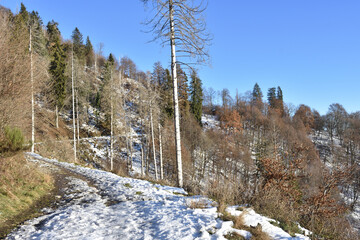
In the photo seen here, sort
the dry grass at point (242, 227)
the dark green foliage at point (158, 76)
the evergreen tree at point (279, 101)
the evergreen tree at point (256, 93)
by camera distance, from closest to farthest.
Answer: the dry grass at point (242, 227) < the dark green foliage at point (158, 76) < the evergreen tree at point (279, 101) < the evergreen tree at point (256, 93)

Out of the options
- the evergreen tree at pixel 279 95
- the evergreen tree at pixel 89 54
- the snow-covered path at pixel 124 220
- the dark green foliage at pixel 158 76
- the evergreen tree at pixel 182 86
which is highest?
the evergreen tree at pixel 89 54

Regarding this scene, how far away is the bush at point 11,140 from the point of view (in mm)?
6156

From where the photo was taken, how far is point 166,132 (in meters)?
26.1

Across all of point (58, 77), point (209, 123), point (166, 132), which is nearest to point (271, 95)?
point (209, 123)

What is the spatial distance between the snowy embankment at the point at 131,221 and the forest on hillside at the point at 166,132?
1.19m

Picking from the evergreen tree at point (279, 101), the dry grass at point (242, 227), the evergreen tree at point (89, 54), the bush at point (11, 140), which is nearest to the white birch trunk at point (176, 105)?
the dry grass at point (242, 227)

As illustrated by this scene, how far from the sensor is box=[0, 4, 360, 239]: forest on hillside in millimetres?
6457

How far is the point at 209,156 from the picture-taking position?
109ft

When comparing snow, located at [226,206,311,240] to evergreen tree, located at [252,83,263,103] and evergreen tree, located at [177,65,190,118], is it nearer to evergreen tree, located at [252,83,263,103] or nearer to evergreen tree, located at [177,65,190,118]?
evergreen tree, located at [177,65,190,118]

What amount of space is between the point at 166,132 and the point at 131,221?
861 inches

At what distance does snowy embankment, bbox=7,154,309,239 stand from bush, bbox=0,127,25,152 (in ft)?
7.87

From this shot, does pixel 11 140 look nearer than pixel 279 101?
Yes

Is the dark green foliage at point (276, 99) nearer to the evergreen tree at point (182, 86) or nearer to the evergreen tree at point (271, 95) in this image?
the evergreen tree at point (271, 95)

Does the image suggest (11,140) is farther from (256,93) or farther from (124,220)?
(256,93)
